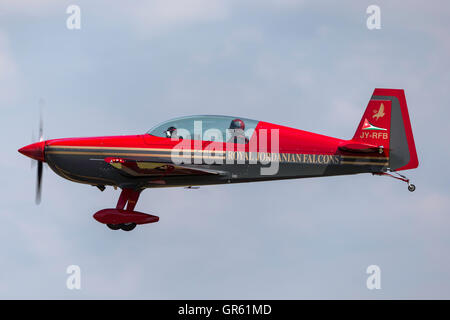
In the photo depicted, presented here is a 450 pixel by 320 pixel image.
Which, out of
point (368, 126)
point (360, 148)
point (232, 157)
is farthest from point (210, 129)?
point (368, 126)

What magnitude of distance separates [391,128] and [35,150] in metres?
9.73

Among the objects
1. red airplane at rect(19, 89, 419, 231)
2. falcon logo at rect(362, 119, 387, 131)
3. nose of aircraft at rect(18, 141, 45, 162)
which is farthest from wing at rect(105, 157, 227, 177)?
falcon logo at rect(362, 119, 387, 131)

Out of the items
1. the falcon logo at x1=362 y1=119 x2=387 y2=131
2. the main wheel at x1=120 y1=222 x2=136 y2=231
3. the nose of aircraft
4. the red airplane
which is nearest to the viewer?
the red airplane

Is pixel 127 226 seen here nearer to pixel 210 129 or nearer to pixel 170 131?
pixel 170 131

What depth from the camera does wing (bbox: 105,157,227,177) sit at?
20.5 m

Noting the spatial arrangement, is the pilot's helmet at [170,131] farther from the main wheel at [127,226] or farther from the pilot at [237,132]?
the main wheel at [127,226]

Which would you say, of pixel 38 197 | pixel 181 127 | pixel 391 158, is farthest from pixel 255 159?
pixel 38 197

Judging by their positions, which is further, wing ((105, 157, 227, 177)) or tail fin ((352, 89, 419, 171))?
tail fin ((352, 89, 419, 171))

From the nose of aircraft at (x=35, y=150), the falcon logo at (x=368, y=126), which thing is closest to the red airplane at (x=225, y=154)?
the falcon logo at (x=368, y=126)

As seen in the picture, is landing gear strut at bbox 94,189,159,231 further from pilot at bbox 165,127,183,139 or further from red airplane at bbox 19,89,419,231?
pilot at bbox 165,127,183,139

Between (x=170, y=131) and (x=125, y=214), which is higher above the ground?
(x=170, y=131)

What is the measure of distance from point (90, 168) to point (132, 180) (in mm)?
1171

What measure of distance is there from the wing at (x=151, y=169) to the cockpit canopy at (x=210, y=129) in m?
0.85

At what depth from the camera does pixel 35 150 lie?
2162 cm
